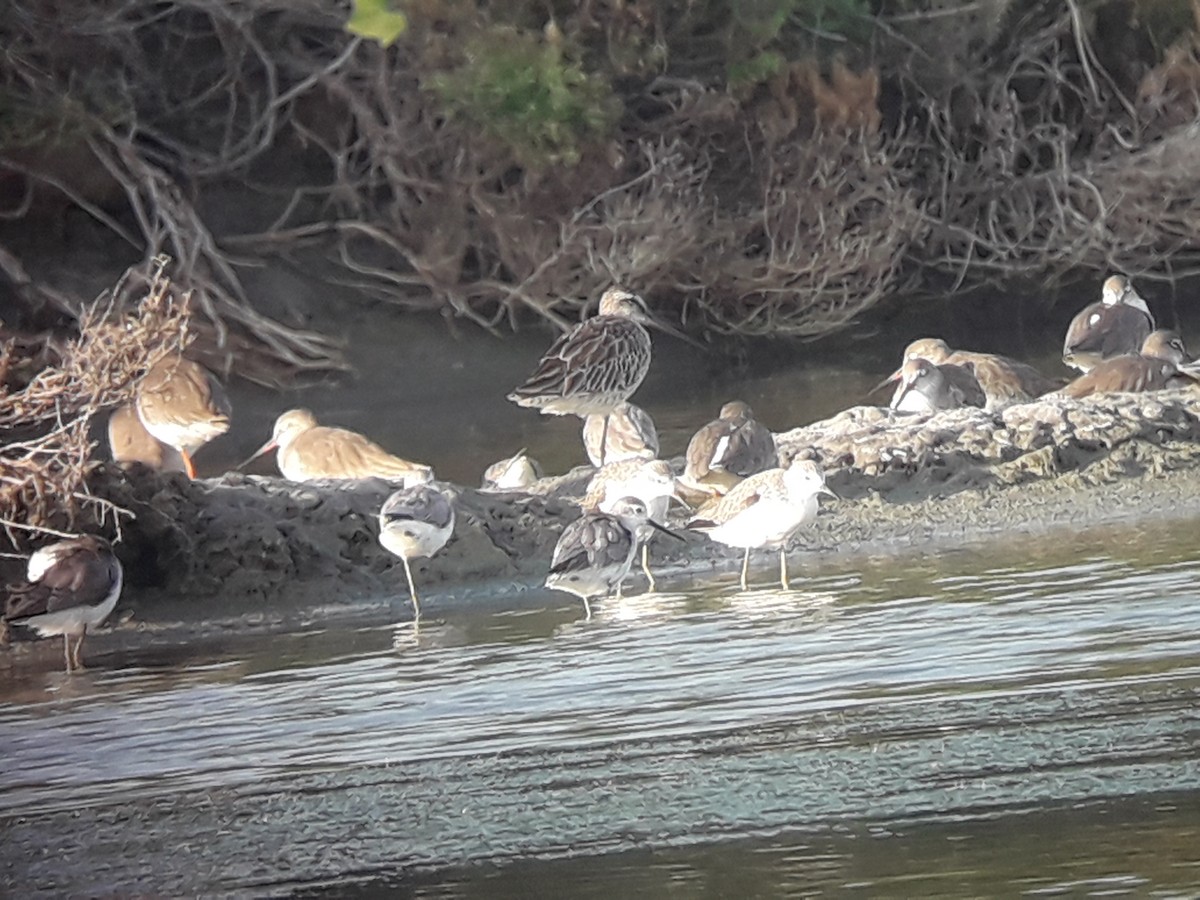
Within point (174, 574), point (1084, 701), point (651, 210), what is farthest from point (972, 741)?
point (651, 210)

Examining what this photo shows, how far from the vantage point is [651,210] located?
50.5 ft

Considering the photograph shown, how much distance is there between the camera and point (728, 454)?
31.0 feet

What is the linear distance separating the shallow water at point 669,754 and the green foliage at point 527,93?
7733 millimetres

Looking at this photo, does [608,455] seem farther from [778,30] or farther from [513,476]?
[778,30]

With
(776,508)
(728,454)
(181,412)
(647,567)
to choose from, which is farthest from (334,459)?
(776,508)

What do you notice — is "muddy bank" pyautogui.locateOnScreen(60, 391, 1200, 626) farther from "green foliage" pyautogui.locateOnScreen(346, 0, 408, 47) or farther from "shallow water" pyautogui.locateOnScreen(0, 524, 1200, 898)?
"green foliage" pyautogui.locateOnScreen(346, 0, 408, 47)

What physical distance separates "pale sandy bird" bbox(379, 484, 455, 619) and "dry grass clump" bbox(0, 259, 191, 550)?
101cm

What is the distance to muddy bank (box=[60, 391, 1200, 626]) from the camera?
8.44 m

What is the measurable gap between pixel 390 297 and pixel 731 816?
11.5 m

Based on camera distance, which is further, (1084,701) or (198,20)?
(198,20)

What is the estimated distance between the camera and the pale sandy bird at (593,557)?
7648 mm

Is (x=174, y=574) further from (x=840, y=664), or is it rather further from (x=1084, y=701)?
(x=1084, y=701)

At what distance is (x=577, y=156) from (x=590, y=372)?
14.2 feet

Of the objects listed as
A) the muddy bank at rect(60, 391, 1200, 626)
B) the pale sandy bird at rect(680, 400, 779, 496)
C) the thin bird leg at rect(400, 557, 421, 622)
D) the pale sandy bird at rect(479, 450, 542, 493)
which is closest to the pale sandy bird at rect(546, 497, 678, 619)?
the thin bird leg at rect(400, 557, 421, 622)
